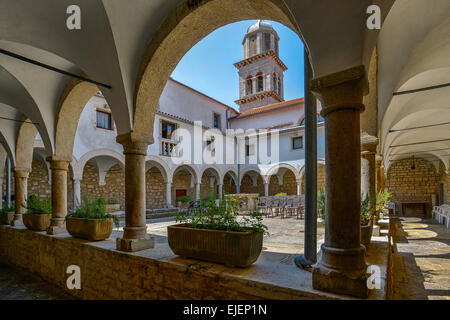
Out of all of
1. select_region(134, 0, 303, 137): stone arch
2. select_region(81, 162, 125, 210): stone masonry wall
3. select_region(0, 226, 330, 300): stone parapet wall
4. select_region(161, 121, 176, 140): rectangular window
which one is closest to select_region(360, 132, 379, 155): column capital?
select_region(134, 0, 303, 137): stone arch

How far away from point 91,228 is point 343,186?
12.1 feet

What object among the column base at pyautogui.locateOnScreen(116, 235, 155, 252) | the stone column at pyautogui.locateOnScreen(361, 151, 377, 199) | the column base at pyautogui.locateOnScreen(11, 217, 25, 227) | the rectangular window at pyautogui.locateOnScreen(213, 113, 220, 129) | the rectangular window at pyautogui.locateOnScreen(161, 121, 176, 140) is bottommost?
the column base at pyautogui.locateOnScreen(11, 217, 25, 227)

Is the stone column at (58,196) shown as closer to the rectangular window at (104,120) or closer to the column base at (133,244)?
the column base at (133,244)

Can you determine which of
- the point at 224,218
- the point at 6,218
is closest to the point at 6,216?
the point at 6,218

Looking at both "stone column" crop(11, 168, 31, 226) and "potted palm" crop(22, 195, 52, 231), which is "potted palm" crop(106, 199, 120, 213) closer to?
"stone column" crop(11, 168, 31, 226)

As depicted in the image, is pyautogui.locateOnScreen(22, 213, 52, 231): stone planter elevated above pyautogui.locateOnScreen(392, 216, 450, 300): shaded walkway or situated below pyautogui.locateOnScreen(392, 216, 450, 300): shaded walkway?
above

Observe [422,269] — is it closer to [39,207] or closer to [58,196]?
[58,196]

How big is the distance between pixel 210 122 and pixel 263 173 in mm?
6342

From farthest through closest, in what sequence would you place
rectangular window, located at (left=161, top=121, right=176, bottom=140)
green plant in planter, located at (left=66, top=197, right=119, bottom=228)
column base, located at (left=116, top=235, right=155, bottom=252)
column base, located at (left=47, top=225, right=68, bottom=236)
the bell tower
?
1. the bell tower
2. rectangular window, located at (left=161, top=121, right=176, bottom=140)
3. column base, located at (left=47, top=225, right=68, bottom=236)
4. green plant in planter, located at (left=66, top=197, right=119, bottom=228)
5. column base, located at (left=116, top=235, right=155, bottom=252)

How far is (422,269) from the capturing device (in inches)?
174

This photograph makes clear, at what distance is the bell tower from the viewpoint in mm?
21391

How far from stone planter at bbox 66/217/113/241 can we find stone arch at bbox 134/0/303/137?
1601mm

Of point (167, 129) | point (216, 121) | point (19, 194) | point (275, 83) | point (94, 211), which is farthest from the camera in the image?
point (275, 83)

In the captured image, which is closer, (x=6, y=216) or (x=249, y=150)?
(x=6, y=216)
